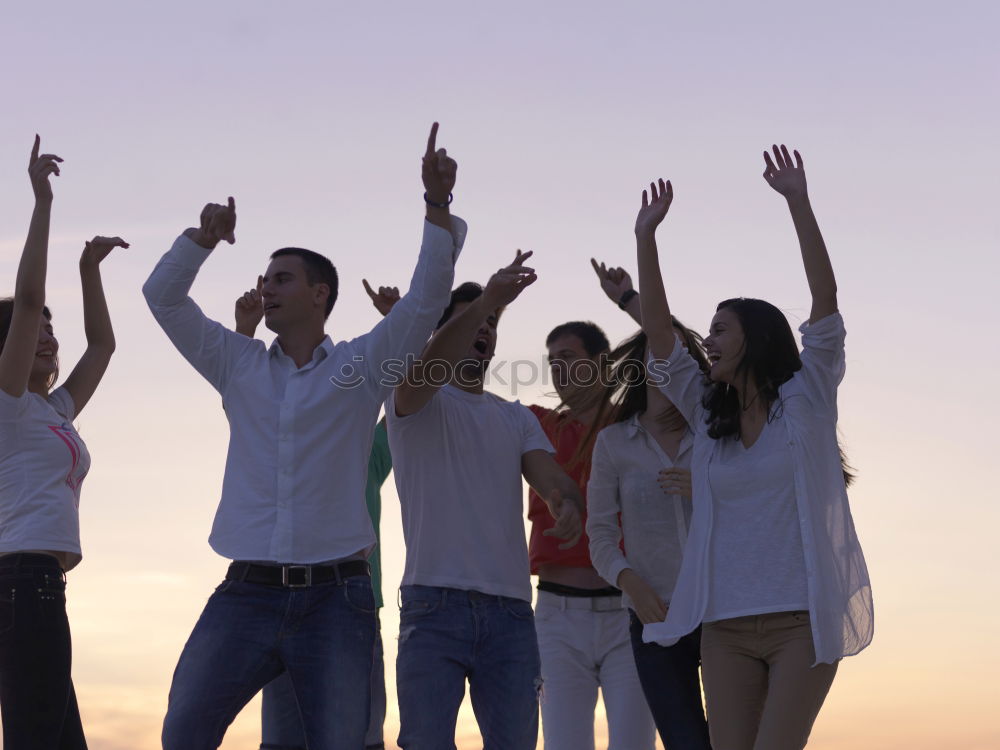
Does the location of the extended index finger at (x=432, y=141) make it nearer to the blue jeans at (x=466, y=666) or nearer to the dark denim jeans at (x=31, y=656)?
the blue jeans at (x=466, y=666)

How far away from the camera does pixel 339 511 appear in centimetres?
540

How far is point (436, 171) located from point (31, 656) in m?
2.93

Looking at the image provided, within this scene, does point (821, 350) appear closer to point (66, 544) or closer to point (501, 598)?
point (501, 598)

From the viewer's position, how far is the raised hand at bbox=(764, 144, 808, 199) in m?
6.02

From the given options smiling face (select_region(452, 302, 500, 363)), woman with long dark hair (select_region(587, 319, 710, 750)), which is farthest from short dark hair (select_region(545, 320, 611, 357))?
smiling face (select_region(452, 302, 500, 363))

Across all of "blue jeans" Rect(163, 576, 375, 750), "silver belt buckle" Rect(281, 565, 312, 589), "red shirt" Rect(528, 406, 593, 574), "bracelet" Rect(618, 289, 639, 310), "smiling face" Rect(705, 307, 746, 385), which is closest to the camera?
"blue jeans" Rect(163, 576, 375, 750)

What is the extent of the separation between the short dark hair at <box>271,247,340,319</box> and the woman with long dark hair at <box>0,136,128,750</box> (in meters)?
1.23

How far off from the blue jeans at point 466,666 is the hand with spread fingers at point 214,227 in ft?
6.21

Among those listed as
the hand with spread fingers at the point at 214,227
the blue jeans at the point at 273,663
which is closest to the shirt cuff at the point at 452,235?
the hand with spread fingers at the point at 214,227

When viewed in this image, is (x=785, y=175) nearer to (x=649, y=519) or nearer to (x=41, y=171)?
(x=649, y=519)

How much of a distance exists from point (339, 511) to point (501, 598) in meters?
1.06

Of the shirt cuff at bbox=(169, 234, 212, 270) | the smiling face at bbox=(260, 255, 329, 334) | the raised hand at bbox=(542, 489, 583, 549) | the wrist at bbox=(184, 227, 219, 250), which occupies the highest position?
the wrist at bbox=(184, 227, 219, 250)

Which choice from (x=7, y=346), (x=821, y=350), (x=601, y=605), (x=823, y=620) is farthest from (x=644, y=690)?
(x=7, y=346)

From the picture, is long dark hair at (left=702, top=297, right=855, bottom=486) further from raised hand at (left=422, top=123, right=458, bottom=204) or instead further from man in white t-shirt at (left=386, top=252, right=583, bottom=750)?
raised hand at (left=422, top=123, right=458, bottom=204)
